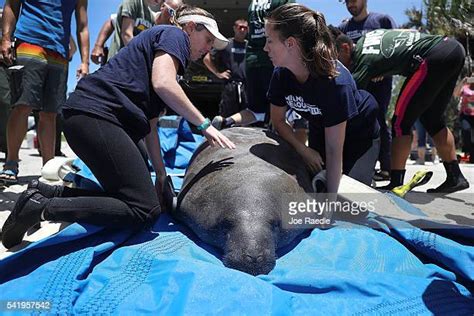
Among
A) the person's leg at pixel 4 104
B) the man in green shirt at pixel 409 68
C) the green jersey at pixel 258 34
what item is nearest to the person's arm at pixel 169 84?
the man in green shirt at pixel 409 68

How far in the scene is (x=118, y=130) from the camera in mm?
2736

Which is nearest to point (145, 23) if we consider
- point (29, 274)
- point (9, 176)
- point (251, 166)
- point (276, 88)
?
point (9, 176)

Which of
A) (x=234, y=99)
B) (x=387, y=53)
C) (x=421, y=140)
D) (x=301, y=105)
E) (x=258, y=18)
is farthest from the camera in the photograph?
(x=421, y=140)

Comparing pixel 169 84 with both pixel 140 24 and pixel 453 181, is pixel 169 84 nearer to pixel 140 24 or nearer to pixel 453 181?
pixel 140 24

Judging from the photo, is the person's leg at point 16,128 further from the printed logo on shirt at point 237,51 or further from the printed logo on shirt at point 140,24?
the printed logo on shirt at point 237,51

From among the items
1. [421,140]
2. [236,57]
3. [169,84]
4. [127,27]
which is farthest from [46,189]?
[421,140]

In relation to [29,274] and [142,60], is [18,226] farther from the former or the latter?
[142,60]

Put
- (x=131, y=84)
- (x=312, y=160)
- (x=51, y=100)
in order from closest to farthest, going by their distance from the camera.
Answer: (x=131, y=84)
(x=312, y=160)
(x=51, y=100)

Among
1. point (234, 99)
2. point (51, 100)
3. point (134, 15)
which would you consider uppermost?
point (134, 15)

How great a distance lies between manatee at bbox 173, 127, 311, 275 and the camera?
2287mm

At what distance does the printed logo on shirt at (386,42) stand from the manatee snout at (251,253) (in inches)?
104

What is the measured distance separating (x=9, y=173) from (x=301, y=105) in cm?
288

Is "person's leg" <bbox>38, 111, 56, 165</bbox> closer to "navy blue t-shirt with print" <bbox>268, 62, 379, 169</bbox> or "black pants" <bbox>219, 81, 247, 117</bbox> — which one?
"navy blue t-shirt with print" <bbox>268, 62, 379, 169</bbox>

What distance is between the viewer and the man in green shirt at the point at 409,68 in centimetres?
434
